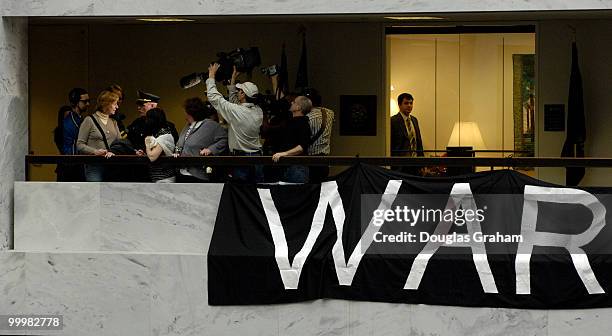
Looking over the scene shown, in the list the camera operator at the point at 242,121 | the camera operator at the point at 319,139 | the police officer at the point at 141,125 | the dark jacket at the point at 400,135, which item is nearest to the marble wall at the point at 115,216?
the camera operator at the point at 242,121

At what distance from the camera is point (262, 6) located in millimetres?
14992

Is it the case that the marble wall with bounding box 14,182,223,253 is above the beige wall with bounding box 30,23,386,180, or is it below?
below

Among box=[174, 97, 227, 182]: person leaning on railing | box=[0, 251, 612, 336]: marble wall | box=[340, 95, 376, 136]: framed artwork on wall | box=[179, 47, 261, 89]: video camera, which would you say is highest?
box=[179, 47, 261, 89]: video camera

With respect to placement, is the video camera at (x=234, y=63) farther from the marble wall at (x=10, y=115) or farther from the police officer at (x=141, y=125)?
the marble wall at (x=10, y=115)

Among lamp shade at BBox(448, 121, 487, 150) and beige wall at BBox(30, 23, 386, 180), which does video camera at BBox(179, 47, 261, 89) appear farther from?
lamp shade at BBox(448, 121, 487, 150)

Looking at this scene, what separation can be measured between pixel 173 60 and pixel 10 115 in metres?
4.53

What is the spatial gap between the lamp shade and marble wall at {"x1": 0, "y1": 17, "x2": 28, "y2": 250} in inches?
240

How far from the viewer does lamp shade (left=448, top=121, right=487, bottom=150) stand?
18906 mm

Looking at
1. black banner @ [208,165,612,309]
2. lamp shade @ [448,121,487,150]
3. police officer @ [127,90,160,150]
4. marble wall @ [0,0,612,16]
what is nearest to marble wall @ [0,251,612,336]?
black banner @ [208,165,612,309]

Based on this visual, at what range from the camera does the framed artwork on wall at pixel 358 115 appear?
19.0 meters

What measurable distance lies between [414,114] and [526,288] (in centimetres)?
512

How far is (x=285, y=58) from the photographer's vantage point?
18.9 metres

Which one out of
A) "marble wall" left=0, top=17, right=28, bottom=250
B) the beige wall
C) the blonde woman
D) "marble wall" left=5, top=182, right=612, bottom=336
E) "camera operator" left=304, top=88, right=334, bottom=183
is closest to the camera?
"marble wall" left=5, top=182, right=612, bottom=336

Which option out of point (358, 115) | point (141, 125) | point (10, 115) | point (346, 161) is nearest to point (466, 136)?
point (358, 115)
